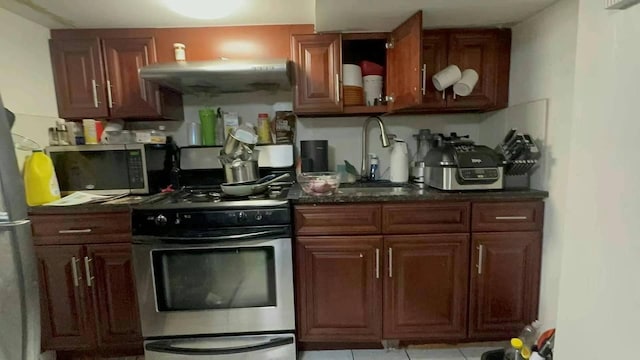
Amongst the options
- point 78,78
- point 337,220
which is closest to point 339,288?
point 337,220

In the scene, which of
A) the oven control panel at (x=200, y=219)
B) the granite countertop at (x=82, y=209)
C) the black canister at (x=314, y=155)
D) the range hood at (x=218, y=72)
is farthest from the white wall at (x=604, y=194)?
the granite countertop at (x=82, y=209)

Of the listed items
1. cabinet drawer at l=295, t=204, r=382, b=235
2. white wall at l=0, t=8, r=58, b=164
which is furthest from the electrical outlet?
white wall at l=0, t=8, r=58, b=164

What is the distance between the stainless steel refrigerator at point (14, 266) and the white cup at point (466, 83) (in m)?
2.00

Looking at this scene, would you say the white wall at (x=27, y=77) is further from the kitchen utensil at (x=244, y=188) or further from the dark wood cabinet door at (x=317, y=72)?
the dark wood cabinet door at (x=317, y=72)

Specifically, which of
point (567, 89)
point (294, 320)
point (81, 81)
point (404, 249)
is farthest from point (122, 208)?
point (567, 89)

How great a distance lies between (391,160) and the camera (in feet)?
7.32

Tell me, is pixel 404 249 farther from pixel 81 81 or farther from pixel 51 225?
pixel 81 81

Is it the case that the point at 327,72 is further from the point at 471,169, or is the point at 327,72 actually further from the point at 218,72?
the point at 471,169

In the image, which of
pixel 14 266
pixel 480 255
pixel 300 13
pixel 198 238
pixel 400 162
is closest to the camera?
pixel 14 266

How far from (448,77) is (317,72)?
772 millimetres

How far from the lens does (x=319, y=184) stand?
184 cm

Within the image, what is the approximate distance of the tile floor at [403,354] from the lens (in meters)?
1.87

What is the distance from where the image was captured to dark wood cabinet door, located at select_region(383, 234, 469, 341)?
5.81 ft

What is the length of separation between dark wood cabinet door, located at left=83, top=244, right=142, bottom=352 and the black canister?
112 cm
